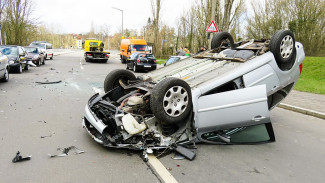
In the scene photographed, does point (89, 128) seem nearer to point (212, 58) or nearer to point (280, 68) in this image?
point (212, 58)

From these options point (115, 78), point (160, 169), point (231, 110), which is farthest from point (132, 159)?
point (115, 78)

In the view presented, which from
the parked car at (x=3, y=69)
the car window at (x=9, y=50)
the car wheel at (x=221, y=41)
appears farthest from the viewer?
the car window at (x=9, y=50)

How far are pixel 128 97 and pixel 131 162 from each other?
4.75 feet

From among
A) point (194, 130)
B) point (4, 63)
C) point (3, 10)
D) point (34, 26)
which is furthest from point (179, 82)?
point (34, 26)

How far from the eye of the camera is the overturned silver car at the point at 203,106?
150 inches

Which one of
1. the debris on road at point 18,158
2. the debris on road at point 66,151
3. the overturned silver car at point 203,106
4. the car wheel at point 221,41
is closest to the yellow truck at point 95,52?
the car wheel at point 221,41

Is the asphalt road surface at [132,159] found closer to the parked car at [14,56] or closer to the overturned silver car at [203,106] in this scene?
the overturned silver car at [203,106]

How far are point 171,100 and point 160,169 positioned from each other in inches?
40.8

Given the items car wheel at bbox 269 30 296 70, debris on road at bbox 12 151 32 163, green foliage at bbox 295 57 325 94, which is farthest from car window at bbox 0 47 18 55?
green foliage at bbox 295 57 325 94

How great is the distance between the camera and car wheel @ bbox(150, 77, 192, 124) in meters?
3.74

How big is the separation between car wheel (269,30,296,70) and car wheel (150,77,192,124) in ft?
5.97

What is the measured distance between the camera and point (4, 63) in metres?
10.4

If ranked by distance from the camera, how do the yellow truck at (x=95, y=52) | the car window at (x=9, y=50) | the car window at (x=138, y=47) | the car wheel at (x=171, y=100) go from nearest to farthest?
1. the car wheel at (x=171, y=100)
2. the car window at (x=9, y=50)
3. the yellow truck at (x=95, y=52)
4. the car window at (x=138, y=47)

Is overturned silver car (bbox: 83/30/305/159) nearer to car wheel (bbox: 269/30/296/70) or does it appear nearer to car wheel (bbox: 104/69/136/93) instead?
car wheel (bbox: 269/30/296/70)
